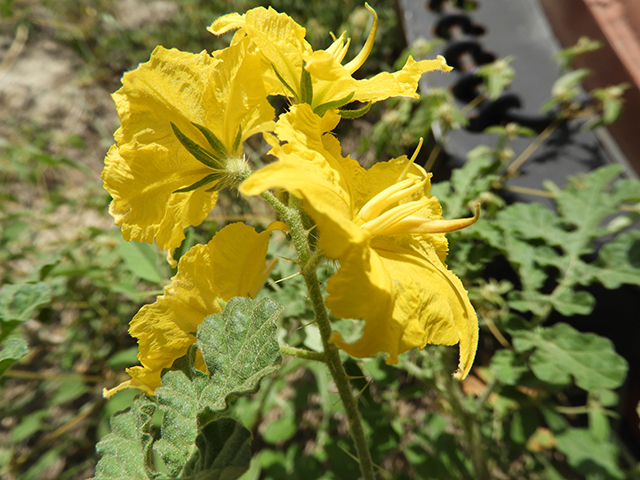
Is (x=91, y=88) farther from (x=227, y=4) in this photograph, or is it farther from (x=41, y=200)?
(x=227, y=4)

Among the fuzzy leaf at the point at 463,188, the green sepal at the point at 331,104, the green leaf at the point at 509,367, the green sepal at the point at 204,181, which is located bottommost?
the green leaf at the point at 509,367

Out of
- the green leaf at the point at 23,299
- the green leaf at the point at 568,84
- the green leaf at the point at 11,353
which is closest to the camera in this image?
the green leaf at the point at 11,353

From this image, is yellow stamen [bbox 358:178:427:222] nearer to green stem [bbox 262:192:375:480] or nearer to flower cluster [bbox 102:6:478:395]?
flower cluster [bbox 102:6:478:395]

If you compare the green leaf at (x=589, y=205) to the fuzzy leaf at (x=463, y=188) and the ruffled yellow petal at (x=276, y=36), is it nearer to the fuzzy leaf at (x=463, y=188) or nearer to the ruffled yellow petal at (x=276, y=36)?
the fuzzy leaf at (x=463, y=188)

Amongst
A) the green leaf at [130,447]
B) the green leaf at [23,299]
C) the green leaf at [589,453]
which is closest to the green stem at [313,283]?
the green leaf at [130,447]

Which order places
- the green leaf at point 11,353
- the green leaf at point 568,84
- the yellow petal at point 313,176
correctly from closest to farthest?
the yellow petal at point 313,176 < the green leaf at point 11,353 < the green leaf at point 568,84

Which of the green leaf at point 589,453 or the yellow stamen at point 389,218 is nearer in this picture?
the yellow stamen at point 389,218
